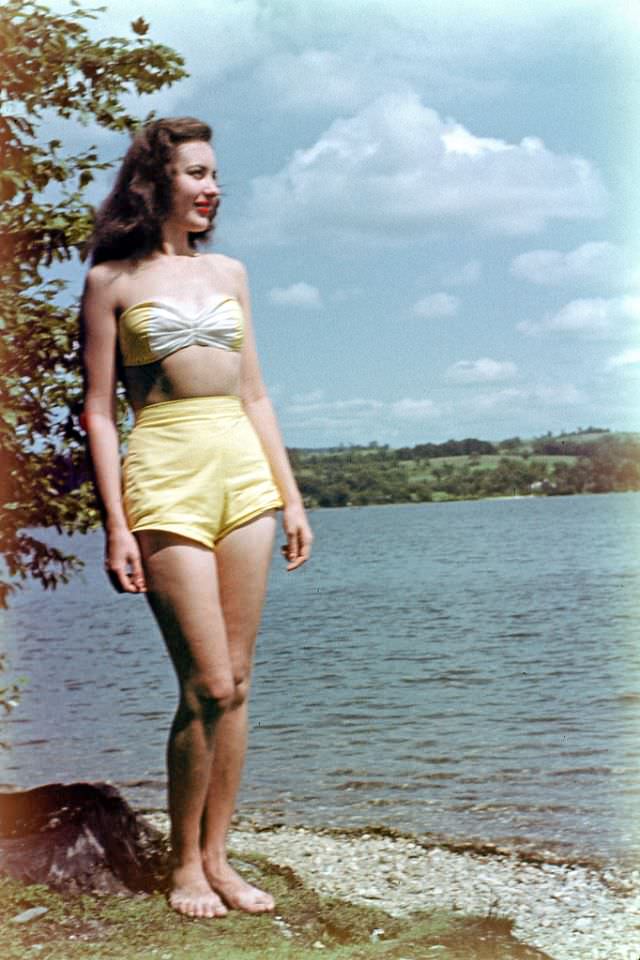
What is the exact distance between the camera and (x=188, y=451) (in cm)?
386

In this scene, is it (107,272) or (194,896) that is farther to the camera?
(194,896)

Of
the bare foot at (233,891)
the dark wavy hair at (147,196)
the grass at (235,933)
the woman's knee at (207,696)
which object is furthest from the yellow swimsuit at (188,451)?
the grass at (235,933)

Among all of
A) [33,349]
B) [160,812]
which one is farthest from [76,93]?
[160,812]

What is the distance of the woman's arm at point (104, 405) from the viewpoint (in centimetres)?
382

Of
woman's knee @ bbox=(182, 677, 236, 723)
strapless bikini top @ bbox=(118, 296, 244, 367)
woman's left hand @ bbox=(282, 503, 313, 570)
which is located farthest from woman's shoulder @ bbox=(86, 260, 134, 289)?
woman's knee @ bbox=(182, 677, 236, 723)

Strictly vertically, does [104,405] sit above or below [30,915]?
above

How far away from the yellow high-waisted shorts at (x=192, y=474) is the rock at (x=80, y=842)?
4.78 ft

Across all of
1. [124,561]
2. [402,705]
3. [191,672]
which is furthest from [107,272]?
[402,705]

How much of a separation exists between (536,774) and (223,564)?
6.73 meters

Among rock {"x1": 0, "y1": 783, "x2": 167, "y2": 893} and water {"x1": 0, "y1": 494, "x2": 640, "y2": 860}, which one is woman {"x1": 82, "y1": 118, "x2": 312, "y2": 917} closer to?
rock {"x1": 0, "y1": 783, "x2": 167, "y2": 893}

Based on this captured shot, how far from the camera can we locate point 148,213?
3.96 metres

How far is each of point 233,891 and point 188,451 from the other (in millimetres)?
1436

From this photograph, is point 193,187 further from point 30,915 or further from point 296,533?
point 30,915

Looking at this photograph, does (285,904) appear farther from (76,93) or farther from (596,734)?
(596,734)
